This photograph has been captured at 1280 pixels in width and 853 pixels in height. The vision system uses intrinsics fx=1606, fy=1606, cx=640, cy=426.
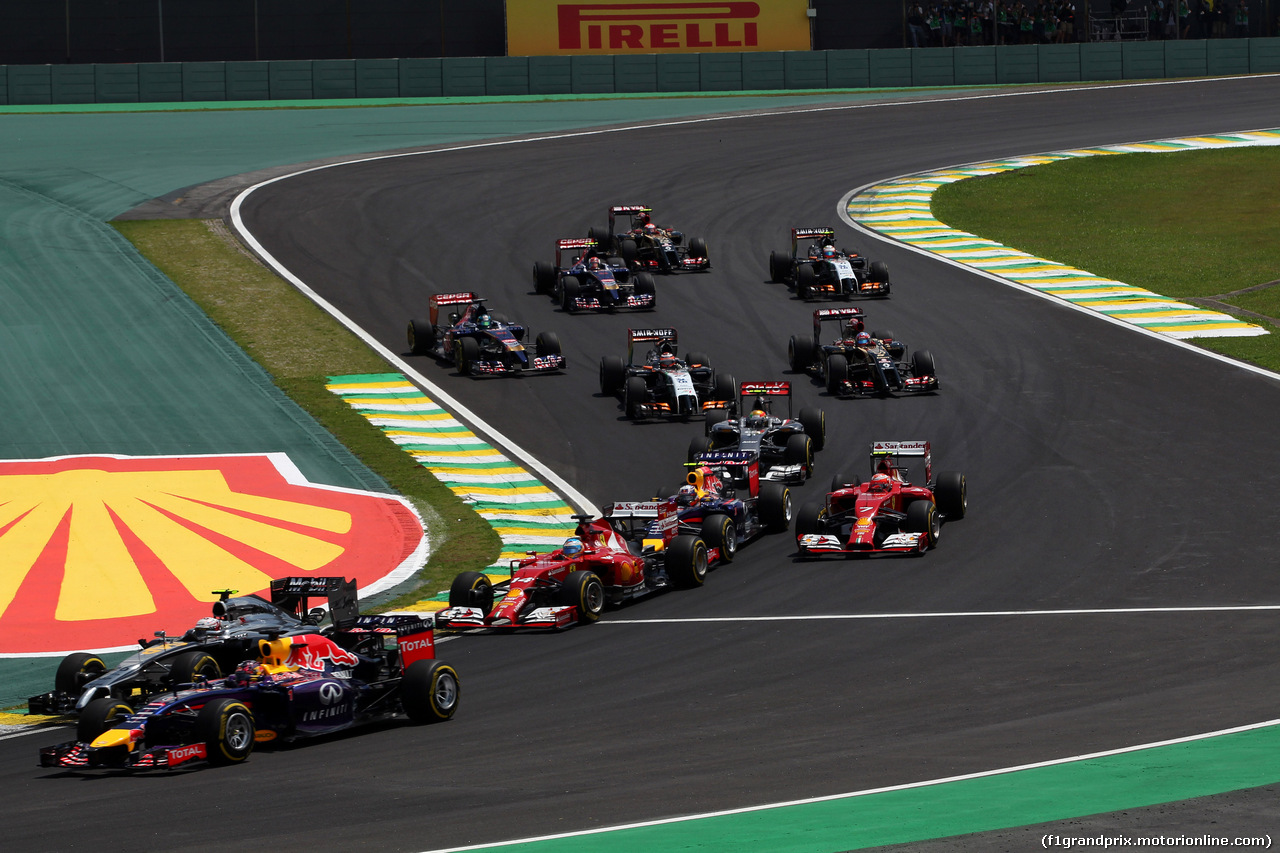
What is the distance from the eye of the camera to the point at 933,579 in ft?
77.0

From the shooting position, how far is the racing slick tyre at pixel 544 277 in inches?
1676

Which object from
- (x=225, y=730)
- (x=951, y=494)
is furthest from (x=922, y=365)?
(x=225, y=730)

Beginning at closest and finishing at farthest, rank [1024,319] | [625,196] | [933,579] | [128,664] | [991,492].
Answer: [128,664], [933,579], [991,492], [1024,319], [625,196]

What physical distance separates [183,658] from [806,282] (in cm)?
2656

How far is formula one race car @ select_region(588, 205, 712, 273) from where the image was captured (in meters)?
44.5

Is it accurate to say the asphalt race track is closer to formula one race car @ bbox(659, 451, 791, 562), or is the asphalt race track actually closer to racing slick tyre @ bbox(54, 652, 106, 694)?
formula one race car @ bbox(659, 451, 791, 562)

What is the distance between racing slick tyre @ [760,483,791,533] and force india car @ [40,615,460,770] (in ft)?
30.8

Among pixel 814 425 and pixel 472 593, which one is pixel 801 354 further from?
pixel 472 593

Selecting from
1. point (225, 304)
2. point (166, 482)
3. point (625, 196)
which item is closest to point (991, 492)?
point (166, 482)

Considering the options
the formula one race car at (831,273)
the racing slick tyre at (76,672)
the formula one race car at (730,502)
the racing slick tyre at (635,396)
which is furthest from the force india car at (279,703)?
the formula one race car at (831,273)

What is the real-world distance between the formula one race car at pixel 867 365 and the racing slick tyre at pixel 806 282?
5879mm

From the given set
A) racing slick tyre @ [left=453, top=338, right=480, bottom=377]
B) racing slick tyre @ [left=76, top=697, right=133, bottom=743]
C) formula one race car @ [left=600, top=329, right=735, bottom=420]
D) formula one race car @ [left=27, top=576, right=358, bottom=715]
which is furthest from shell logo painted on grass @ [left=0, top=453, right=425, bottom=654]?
racing slick tyre @ [left=453, top=338, right=480, bottom=377]

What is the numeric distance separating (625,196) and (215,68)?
26.0 m

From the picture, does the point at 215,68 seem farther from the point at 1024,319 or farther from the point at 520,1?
the point at 1024,319
